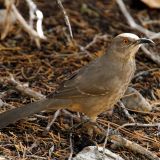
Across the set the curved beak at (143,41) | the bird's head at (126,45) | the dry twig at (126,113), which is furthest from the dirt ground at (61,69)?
the curved beak at (143,41)

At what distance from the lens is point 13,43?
6.71m

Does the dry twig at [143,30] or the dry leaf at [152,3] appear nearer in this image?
the dry twig at [143,30]

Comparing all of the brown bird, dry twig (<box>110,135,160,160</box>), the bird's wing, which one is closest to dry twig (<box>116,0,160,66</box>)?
the brown bird

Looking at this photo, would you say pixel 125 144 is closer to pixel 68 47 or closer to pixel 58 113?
pixel 58 113

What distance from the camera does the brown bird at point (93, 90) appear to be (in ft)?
16.4

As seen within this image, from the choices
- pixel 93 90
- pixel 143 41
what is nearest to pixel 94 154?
pixel 93 90

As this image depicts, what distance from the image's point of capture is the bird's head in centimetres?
536

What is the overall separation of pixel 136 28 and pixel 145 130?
1.90 m

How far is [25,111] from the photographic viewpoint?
4945 mm

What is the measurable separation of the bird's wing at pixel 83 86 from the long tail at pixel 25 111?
10 cm

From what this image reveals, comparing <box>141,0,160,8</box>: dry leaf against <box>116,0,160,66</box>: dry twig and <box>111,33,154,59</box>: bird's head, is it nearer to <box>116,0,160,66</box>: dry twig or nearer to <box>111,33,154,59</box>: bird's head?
<box>116,0,160,66</box>: dry twig

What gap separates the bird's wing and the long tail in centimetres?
10

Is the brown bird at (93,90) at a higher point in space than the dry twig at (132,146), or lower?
higher

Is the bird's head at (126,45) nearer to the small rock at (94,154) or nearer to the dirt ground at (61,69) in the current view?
the dirt ground at (61,69)
